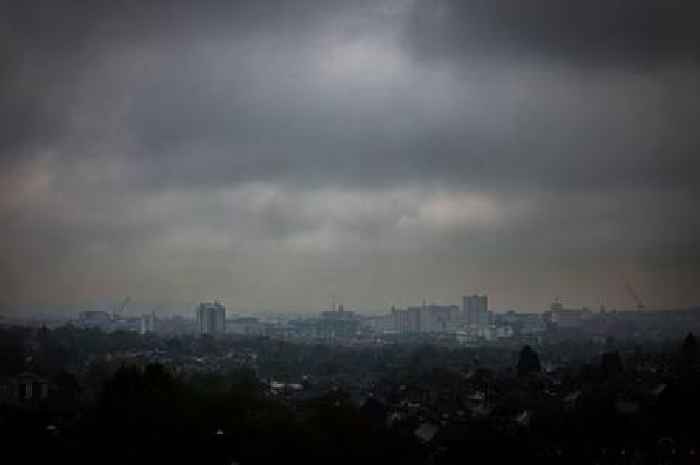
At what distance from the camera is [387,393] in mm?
23125

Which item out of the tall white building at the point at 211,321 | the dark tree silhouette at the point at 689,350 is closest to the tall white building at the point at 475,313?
the tall white building at the point at 211,321

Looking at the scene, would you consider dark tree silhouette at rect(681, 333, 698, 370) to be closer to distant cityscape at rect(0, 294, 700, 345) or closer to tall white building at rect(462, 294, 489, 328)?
distant cityscape at rect(0, 294, 700, 345)

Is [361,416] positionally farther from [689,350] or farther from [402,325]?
[402,325]

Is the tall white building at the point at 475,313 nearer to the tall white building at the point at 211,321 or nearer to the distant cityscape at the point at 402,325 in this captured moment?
the distant cityscape at the point at 402,325

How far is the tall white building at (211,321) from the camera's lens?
163ft

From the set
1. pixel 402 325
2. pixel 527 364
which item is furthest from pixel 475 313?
pixel 527 364

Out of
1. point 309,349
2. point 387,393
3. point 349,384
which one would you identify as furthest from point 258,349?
point 387,393

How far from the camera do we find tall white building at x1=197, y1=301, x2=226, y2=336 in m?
49.6

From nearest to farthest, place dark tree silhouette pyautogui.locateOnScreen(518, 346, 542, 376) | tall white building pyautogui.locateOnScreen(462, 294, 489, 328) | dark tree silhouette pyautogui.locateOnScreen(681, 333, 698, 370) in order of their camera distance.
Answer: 1. dark tree silhouette pyautogui.locateOnScreen(681, 333, 698, 370)
2. dark tree silhouette pyautogui.locateOnScreen(518, 346, 542, 376)
3. tall white building pyautogui.locateOnScreen(462, 294, 489, 328)

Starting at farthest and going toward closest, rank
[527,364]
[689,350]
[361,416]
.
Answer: [527,364] → [689,350] → [361,416]

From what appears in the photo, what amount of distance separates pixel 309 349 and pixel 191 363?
13600mm

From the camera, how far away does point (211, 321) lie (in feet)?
176

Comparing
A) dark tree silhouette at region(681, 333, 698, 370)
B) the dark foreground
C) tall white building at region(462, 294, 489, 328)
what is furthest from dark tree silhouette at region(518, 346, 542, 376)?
tall white building at region(462, 294, 489, 328)

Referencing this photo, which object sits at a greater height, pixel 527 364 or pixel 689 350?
pixel 689 350
